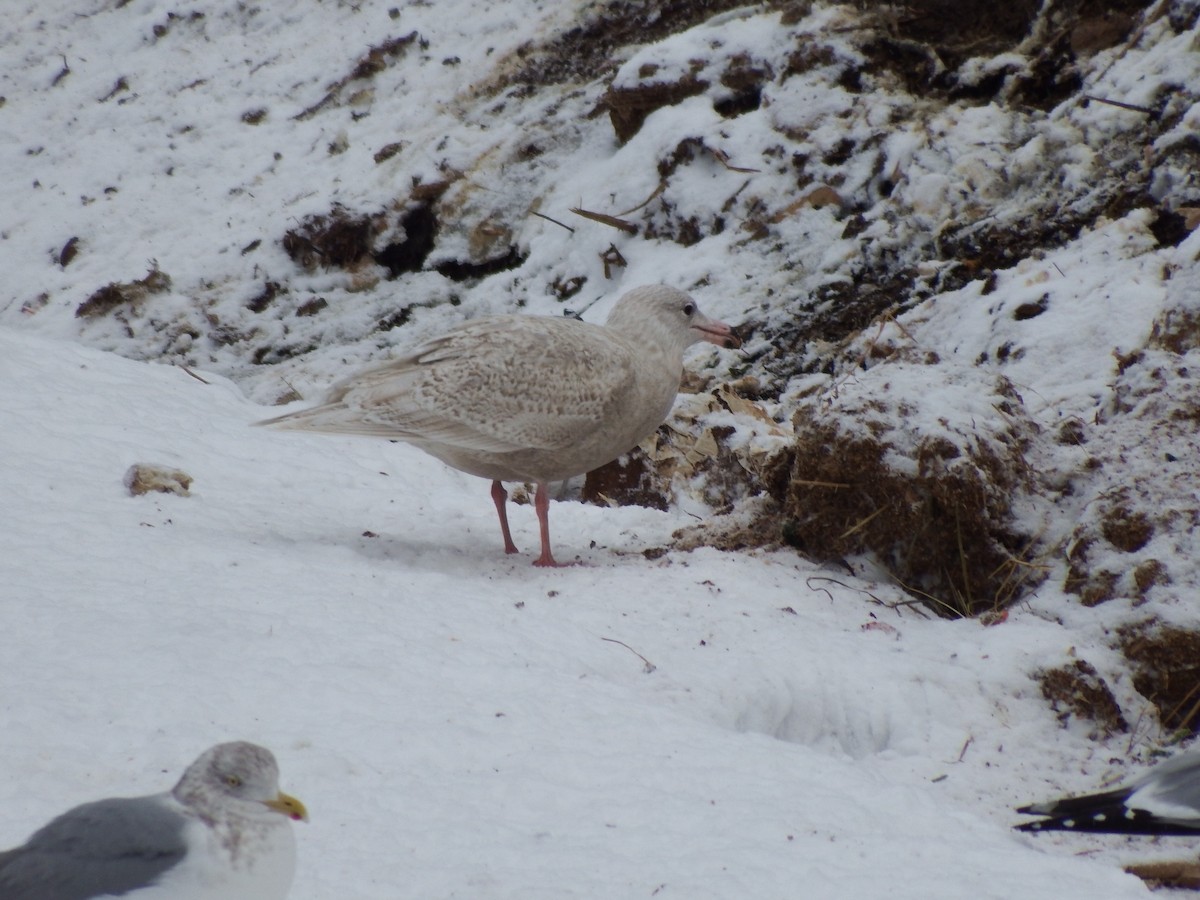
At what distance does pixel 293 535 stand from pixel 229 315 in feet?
15.0

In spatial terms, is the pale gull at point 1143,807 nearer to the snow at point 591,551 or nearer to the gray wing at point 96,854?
the snow at point 591,551

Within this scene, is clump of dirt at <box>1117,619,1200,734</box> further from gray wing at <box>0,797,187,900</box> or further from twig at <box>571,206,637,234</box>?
twig at <box>571,206,637,234</box>

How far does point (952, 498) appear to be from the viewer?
453cm

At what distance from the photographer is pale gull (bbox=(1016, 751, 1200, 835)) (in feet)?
8.77

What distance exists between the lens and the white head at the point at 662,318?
17.6ft

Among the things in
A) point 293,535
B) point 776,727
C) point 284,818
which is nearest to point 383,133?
point 293,535

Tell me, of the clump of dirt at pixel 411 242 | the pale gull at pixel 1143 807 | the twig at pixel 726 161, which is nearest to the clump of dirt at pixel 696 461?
the twig at pixel 726 161

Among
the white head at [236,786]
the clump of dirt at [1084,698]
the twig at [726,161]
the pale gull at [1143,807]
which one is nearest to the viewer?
the white head at [236,786]

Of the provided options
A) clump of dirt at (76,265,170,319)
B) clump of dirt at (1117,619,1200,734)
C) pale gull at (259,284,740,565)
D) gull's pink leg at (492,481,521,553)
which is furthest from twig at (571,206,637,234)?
clump of dirt at (1117,619,1200,734)

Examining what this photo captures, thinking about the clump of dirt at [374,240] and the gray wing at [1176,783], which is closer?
the gray wing at [1176,783]

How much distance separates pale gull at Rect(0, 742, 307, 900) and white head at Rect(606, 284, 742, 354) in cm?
335

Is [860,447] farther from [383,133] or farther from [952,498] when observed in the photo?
[383,133]

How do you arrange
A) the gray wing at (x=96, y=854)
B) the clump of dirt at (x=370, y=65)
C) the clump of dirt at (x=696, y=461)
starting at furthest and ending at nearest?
the clump of dirt at (x=370, y=65) < the clump of dirt at (x=696, y=461) < the gray wing at (x=96, y=854)

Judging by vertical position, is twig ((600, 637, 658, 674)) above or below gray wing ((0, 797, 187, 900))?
Answer: below
